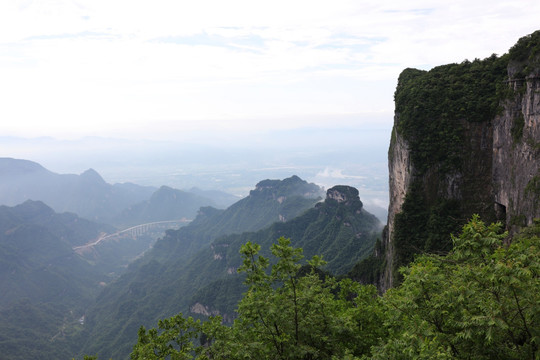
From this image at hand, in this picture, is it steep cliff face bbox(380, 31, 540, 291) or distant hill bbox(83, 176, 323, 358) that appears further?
distant hill bbox(83, 176, 323, 358)

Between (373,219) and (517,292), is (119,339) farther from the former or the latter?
(517,292)

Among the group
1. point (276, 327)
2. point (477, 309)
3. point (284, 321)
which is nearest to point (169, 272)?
point (284, 321)

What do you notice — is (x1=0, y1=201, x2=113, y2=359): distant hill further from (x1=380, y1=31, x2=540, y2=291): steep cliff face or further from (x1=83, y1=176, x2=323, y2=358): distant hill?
(x1=380, y1=31, x2=540, y2=291): steep cliff face

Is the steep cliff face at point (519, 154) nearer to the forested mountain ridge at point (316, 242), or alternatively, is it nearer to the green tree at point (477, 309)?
the green tree at point (477, 309)

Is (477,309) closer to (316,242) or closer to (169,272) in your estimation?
(316,242)

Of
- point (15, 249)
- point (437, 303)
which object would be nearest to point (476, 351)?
point (437, 303)

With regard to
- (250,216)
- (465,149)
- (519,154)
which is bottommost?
(250,216)

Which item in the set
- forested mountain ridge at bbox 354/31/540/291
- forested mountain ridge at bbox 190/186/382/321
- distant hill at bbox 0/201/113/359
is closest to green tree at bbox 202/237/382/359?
forested mountain ridge at bbox 354/31/540/291

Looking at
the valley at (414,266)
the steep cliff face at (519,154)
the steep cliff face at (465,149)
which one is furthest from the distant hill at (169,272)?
the steep cliff face at (519,154)
